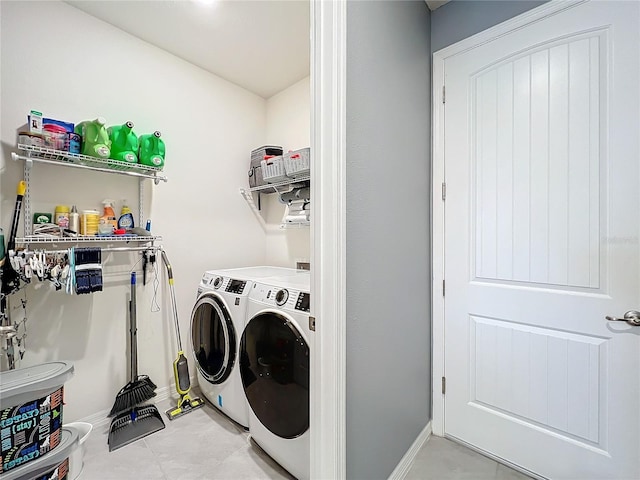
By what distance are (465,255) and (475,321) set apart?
15.1 inches

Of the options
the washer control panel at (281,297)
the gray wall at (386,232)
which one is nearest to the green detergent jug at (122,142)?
the washer control panel at (281,297)

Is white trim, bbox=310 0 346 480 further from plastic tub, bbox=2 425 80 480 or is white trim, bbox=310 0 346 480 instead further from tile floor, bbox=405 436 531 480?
plastic tub, bbox=2 425 80 480

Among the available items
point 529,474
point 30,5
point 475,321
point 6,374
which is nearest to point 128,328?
point 6,374

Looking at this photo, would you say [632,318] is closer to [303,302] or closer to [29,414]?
[303,302]

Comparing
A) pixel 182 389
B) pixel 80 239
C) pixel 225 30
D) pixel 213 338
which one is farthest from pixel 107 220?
pixel 225 30

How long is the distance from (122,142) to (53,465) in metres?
1.77

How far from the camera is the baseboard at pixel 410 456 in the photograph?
1.42 metres

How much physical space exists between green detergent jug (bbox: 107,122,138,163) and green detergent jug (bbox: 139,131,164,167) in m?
0.07

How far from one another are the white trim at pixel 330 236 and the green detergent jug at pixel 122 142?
1.44 metres

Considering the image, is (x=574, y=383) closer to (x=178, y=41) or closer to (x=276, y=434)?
(x=276, y=434)

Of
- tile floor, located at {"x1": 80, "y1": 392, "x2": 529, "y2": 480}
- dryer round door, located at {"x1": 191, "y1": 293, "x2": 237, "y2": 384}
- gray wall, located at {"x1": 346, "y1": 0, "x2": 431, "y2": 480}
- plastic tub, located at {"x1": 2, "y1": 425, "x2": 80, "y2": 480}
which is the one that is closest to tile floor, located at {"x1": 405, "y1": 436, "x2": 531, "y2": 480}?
tile floor, located at {"x1": 80, "y1": 392, "x2": 529, "y2": 480}

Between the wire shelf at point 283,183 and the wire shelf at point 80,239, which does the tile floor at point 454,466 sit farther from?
the wire shelf at point 80,239

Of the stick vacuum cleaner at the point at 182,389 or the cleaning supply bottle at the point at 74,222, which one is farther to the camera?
the stick vacuum cleaner at the point at 182,389

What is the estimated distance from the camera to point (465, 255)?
169cm
